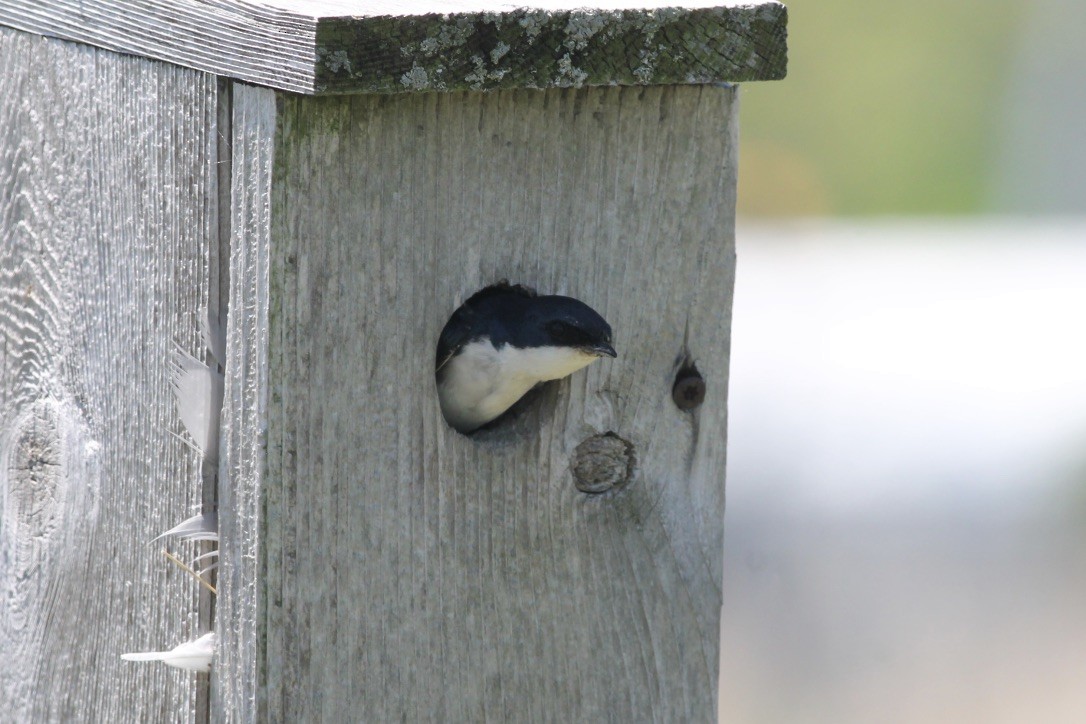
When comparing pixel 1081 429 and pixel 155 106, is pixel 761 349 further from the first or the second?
pixel 155 106

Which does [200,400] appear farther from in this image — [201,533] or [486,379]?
[486,379]

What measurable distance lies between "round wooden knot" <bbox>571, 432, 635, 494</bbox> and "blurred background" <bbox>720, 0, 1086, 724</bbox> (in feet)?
9.09

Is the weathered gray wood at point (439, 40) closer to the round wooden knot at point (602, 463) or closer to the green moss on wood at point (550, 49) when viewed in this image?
the green moss on wood at point (550, 49)

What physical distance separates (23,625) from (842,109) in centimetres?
485

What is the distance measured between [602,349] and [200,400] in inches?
17.9

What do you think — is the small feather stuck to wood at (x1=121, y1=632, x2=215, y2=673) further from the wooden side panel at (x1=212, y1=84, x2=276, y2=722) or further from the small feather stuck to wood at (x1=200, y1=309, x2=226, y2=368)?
the small feather stuck to wood at (x1=200, y1=309, x2=226, y2=368)

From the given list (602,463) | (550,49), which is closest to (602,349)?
(602,463)

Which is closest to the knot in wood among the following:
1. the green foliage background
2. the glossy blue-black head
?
the glossy blue-black head

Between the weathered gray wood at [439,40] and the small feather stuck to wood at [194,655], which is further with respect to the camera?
the small feather stuck to wood at [194,655]

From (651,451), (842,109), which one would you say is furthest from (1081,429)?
(651,451)

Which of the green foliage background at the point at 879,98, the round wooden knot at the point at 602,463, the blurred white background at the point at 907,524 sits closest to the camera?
the round wooden knot at the point at 602,463

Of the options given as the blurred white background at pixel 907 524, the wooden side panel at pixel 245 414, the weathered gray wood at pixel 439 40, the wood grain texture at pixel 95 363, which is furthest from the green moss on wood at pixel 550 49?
the blurred white background at pixel 907 524

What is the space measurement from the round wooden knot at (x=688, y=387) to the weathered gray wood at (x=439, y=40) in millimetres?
355

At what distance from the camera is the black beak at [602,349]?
5.32 ft
